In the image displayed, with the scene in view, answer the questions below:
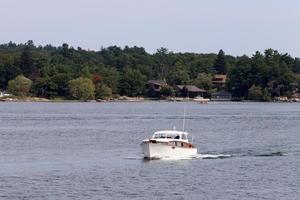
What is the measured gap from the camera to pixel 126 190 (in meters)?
54.0

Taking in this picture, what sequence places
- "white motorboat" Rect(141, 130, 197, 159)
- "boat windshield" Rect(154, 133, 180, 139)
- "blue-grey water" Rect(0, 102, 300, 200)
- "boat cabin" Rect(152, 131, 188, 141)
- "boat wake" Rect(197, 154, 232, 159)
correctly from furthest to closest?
"boat wake" Rect(197, 154, 232, 159), "boat windshield" Rect(154, 133, 180, 139), "boat cabin" Rect(152, 131, 188, 141), "white motorboat" Rect(141, 130, 197, 159), "blue-grey water" Rect(0, 102, 300, 200)

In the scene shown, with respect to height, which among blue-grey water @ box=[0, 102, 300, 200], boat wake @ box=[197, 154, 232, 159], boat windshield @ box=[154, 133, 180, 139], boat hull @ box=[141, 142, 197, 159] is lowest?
blue-grey water @ box=[0, 102, 300, 200]

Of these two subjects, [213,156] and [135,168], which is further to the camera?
[213,156]

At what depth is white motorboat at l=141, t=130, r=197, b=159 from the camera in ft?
229

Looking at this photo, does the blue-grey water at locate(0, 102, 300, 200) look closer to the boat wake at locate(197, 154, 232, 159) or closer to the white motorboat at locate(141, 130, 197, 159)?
the boat wake at locate(197, 154, 232, 159)

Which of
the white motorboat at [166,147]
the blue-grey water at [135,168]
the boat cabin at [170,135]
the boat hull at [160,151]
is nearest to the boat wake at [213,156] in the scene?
the blue-grey water at [135,168]

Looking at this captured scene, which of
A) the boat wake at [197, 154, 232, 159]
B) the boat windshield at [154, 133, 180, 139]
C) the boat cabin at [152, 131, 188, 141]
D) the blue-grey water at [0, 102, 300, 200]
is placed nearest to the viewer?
the blue-grey water at [0, 102, 300, 200]

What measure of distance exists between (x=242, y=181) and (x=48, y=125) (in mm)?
73346

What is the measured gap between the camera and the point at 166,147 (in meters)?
70.2

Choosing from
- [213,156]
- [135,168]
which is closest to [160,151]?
[135,168]

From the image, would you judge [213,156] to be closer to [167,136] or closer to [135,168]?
[167,136]

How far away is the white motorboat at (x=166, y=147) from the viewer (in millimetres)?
69787

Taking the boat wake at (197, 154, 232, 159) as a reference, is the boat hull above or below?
above

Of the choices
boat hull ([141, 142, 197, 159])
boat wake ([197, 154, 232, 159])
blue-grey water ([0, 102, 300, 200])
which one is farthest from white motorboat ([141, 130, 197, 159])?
boat wake ([197, 154, 232, 159])
